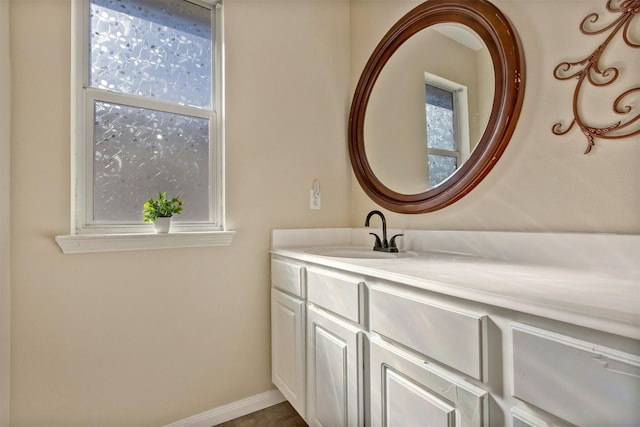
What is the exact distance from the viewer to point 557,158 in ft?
3.38

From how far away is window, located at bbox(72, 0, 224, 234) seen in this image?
1.33 meters

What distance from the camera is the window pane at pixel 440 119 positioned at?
54.1 inches

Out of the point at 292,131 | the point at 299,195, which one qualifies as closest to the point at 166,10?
the point at 292,131

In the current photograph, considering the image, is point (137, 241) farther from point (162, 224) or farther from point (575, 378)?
point (575, 378)

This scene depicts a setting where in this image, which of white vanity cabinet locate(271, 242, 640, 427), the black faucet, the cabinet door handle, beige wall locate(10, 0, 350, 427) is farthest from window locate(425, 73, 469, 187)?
the cabinet door handle

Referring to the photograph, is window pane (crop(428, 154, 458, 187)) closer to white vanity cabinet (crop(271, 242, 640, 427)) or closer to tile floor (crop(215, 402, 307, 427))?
white vanity cabinet (crop(271, 242, 640, 427))

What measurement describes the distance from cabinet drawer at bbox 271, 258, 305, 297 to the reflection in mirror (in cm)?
69

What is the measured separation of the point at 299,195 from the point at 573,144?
1.25 metres

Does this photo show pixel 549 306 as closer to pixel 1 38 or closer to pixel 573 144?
pixel 573 144

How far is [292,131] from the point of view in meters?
1.80

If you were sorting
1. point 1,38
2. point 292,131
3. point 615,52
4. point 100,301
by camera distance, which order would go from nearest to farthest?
1. point 615,52
2. point 1,38
3. point 100,301
4. point 292,131

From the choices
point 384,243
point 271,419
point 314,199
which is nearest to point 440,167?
point 384,243

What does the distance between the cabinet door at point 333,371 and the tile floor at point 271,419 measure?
33 cm

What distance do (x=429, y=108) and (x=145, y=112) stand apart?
1.36 metres
